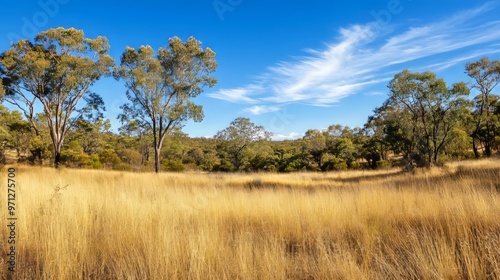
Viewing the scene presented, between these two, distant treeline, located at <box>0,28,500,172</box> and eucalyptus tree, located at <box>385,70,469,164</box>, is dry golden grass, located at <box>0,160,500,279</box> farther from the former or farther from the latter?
eucalyptus tree, located at <box>385,70,469,164</box>

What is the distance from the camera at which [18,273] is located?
7.80 feet

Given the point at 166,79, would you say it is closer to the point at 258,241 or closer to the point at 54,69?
the point at 54,69

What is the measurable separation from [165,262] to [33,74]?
21.5 m

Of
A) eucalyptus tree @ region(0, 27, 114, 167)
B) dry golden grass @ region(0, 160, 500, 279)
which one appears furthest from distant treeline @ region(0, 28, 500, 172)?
dry golden grass @ region(0, 160, 500, 279)

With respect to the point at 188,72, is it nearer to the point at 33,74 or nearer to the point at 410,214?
the point at 33,74

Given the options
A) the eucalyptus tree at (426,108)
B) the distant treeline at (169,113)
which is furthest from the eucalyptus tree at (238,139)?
the eucalyptus tree at (426,108)

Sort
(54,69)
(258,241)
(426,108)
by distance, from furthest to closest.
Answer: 1. (426,108)
2. (54,69)
3. (258,241)

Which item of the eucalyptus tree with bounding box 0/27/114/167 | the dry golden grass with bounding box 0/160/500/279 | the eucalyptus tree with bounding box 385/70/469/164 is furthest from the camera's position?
the eucalyptus tree with bounding box 385/70/469/164

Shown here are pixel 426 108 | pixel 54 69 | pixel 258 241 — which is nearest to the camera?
pixel 258 241

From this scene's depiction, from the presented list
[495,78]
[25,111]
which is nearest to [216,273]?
[25,111]

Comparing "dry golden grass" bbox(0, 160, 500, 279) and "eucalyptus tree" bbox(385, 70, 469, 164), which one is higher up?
"eucalyptus tree" bbox(385, 70, 469, 164)

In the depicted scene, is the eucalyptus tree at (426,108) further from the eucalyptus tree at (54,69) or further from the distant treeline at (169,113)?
the eucalyptus tree at (54,69)

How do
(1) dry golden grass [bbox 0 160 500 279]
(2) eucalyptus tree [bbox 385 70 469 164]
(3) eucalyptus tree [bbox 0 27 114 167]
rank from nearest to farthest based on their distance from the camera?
(1) dry golden grass [bbox 0 160 500 279]
(3) eucalyptus tree [bbox 0 27 114 167]
(2) eucalyptus tree [bbox 385 70 469 164]

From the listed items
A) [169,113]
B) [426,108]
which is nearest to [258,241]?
[169,113]
